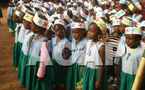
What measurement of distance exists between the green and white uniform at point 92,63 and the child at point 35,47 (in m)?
1.03

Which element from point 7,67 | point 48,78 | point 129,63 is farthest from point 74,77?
point 7,67

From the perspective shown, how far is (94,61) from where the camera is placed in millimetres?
6496

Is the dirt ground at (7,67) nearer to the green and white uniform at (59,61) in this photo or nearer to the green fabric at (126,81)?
the green and white uniform at (59,61)

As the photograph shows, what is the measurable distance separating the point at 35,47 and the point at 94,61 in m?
1.31

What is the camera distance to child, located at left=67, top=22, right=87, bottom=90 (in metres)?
7.19

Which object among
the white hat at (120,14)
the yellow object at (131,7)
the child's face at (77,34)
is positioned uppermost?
the yellow object at (131,7)

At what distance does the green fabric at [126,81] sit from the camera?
6248 millimetres

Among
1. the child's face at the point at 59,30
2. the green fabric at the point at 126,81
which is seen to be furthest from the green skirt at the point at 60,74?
the green fabric at the point at 126,81

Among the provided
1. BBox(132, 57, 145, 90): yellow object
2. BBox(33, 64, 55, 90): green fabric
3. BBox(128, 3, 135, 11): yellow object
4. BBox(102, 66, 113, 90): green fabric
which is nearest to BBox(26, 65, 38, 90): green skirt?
BBox(33, 64, 55, 90): green fabric

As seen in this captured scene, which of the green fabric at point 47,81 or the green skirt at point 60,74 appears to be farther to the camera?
the green skirt at point 60,74

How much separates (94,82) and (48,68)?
0.94m

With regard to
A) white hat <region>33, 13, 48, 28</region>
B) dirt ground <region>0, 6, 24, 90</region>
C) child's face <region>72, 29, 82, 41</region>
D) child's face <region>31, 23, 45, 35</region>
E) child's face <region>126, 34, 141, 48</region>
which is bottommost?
dirt ground <region>0, 6, 24, 90</region>

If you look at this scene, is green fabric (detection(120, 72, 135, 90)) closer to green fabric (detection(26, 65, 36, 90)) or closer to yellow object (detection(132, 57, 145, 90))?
green fabric (detection(26, 65, 36, 90))

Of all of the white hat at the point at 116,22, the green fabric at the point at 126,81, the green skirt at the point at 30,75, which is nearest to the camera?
the green fabric at the point at 126,81
